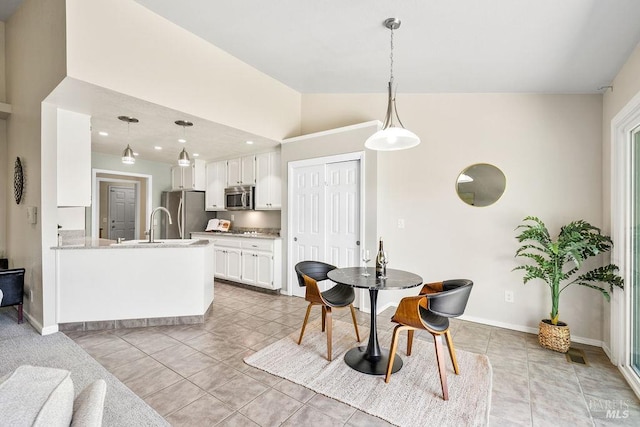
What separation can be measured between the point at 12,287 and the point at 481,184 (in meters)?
5.28

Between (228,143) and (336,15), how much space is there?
8.60 ft

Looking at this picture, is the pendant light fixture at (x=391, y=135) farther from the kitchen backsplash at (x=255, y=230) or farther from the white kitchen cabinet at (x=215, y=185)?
the white kitchen cabinet at (x=215, y=185)

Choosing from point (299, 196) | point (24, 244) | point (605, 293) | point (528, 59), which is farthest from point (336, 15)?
point (24, 244)

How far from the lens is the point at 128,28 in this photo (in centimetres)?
275

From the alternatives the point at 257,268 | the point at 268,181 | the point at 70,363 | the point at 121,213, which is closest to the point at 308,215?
the point at 268,181

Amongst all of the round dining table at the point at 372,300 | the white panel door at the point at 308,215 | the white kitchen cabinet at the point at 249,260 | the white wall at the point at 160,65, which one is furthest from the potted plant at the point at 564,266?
the white wall at the point at 160,65

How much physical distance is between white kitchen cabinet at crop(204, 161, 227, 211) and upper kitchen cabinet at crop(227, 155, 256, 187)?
152 millimetres

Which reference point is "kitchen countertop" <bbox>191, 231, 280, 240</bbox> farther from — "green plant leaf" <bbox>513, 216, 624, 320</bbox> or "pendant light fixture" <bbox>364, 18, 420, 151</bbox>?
"green plant leaf" <bbox>513, 216, 624, 320</bbox>

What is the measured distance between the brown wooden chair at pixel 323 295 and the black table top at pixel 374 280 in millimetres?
241

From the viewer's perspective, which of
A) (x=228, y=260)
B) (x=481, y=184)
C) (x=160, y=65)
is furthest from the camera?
(x=228, y=260)

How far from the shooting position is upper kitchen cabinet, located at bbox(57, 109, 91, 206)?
3275 mm

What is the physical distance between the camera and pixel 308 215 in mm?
4492

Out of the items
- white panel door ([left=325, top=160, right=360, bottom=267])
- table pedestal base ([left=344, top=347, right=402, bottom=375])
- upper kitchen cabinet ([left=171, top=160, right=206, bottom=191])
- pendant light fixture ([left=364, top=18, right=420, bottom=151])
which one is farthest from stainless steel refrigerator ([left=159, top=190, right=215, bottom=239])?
pendant light fixture ([left=364, top=18, right=420, bottom=151])

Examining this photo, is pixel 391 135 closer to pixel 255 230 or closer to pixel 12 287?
pixel 255 230
